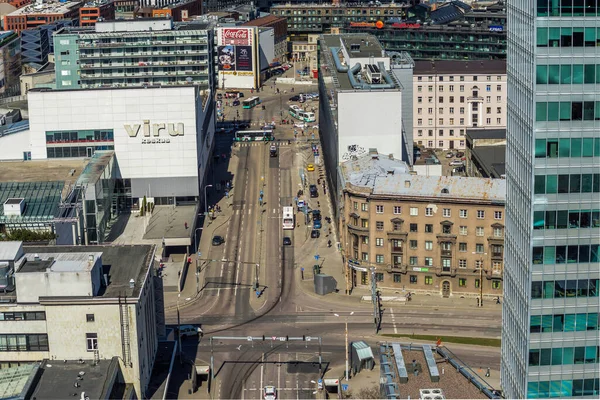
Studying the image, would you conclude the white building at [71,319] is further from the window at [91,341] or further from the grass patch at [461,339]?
the grass patch at [461,339]

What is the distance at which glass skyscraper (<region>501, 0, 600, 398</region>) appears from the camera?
351ft

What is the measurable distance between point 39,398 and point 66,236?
65537 millimetres

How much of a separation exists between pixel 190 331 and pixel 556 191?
72.3 metres

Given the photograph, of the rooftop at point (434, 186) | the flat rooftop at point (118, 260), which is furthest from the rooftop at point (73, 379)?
the rooftop at point (434, 186)

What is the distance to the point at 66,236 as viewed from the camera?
603 feet

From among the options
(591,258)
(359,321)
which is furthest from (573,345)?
(359,321)

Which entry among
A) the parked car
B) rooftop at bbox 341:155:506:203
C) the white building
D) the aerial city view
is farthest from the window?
rooftop at bbox 341:155:506:203

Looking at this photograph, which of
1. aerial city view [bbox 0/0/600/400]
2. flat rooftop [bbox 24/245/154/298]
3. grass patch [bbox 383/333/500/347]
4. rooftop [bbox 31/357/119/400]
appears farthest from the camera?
grass patch [bbox 383/333/500/347]

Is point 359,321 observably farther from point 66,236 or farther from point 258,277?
point 66,236

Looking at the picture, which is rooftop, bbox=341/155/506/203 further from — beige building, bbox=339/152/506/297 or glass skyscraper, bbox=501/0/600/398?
glass skyscraper, bbox=501/0/600/398

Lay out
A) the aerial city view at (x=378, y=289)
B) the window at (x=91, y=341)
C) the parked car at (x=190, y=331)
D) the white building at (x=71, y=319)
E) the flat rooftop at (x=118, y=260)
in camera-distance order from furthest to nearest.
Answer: the parked car at (x=190, y=331), the flat rooftop at (x=118, y=260), the window at (x=91, y=341), the white building at (x=71, y=319), the aerial city view at (x=378, y=289)

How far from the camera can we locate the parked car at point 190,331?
168 meters

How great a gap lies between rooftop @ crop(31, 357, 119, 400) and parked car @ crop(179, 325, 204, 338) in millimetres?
39751

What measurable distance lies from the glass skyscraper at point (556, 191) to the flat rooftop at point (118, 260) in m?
42.6
